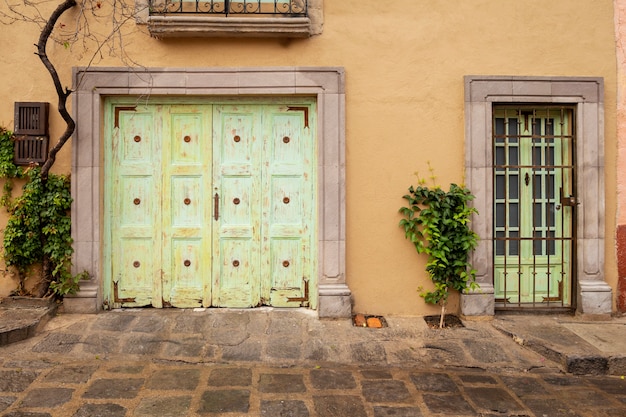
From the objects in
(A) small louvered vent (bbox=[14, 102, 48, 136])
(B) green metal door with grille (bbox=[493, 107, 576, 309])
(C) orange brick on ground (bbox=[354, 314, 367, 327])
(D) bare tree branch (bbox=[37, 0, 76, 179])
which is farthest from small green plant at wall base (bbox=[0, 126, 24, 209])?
(B) green metal door with grille (bbox=[493, 107, 576, 309])

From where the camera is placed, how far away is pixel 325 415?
328 centimetres

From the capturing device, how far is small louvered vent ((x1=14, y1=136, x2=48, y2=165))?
16.3 ft

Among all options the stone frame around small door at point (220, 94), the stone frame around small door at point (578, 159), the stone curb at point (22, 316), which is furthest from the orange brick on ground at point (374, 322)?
the stone curb at point (22, 316)

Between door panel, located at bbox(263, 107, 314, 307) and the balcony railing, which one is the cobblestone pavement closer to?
door panel, located at bbox(263, 107, 314, 307)

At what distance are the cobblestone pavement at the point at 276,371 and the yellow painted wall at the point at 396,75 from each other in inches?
23.7

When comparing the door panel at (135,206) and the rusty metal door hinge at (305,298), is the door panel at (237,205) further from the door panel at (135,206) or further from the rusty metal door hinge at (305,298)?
the door panel at (135,206)

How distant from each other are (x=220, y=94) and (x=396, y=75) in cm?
182

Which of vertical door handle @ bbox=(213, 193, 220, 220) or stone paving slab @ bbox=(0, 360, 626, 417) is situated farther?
vertical door handle @ bbox=(213, 193, 220, 220)

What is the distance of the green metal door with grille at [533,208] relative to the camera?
5.24 metres

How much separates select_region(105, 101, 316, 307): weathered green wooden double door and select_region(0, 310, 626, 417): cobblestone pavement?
1.04 feet

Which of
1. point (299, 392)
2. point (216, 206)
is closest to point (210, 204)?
point (216, 206)

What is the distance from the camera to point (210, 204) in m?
5.16

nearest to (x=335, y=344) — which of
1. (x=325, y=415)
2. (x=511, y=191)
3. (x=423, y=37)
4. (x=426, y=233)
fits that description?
(x=325, y=415)

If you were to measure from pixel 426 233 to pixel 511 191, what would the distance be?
43.0 inches
